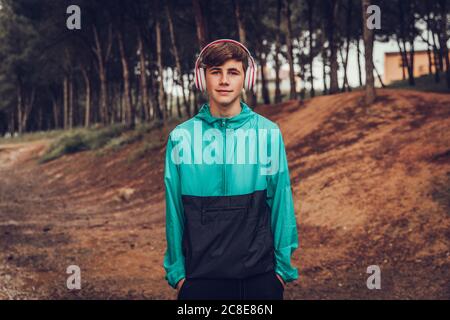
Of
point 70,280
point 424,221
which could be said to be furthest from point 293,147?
point 70,280

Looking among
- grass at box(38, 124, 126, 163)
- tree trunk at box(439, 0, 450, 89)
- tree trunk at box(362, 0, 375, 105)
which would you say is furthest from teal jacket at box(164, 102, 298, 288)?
grass at box(38, 124, 126, 163)

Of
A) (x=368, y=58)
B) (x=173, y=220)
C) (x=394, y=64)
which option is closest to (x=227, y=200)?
(x=173, y=220)

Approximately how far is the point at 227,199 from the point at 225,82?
0.68 m

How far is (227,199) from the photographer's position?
118 inches

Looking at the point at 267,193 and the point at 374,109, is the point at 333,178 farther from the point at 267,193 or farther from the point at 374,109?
the point at 267,193

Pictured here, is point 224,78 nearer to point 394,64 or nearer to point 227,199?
point 227,199

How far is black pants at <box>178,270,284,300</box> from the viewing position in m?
3.01

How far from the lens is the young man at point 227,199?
118 inches

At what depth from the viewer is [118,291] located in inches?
335

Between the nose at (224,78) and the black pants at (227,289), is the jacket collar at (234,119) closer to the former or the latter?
the nose at (224,78)

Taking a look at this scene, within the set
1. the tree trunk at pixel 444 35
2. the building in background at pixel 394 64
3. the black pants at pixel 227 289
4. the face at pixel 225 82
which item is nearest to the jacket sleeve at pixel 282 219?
the black pants at pixel 227 289

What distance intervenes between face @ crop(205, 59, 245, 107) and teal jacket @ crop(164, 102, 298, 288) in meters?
0.11

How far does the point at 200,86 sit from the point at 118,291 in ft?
19.7

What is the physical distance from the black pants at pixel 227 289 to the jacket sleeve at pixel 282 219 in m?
0.15
